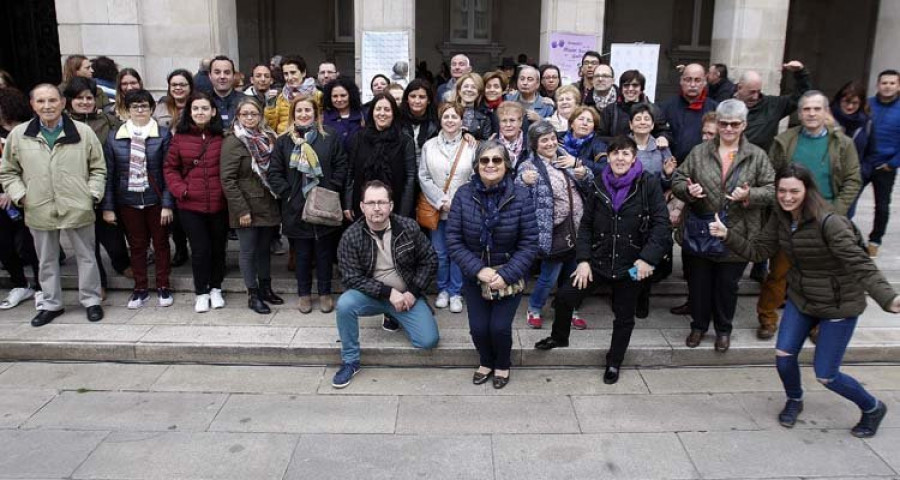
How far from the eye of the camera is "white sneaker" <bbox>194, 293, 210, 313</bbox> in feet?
19.5

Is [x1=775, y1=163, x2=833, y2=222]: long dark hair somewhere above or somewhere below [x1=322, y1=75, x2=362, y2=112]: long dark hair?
below

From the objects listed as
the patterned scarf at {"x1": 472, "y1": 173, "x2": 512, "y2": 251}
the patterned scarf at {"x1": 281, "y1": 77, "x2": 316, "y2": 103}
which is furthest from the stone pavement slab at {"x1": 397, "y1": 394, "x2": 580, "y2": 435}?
the patterned scarf at {"x1": 281, "y1": 77, "x2": 316, "y2": 103}

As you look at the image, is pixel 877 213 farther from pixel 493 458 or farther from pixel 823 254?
pixel 493 458

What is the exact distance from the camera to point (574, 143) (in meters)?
5.66

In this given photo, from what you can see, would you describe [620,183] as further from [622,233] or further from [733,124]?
[733,124]

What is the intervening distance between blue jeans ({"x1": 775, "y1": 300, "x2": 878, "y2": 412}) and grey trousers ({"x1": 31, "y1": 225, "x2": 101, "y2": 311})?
18.4 ft

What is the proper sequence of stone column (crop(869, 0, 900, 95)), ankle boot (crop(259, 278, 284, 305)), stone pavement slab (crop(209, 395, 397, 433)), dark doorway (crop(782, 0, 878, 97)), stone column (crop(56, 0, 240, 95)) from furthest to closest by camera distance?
1. dark doorway (crop(782, 0, 878, 97))
2. stone column (crop(869, 0, 900, 95))
3. stone column (crop(56, 0, 240, 95))
4. ankle boot (crop(259, 278, 284, 305))
5. stone pavement slab (crop(209, 395, 397, 433))

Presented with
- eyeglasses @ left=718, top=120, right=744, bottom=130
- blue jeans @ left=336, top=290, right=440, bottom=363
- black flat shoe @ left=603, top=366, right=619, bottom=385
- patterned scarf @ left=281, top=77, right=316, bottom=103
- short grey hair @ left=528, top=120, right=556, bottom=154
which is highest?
patterned scarf @ left=281, top=77, right=316, bottom=103

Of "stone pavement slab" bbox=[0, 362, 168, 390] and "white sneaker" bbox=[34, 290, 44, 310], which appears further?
"white sneaker" bbox=[34, 290, 44, 310]

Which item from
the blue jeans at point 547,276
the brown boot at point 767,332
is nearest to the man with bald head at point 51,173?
the blue jeans at point 547,276

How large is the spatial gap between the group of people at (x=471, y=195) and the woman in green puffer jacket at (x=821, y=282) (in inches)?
0.5

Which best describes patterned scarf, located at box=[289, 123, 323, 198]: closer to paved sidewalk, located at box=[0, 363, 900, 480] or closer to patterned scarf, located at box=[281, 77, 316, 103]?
patterned scarf, located at box=[281, 77, 316, 103]

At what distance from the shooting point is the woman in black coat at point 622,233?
472cm

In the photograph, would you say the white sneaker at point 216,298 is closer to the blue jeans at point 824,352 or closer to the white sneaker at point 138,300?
the white sneaker at point 138,300
